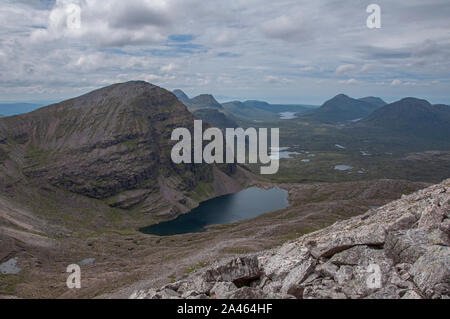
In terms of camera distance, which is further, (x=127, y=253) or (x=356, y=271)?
(x=127, y=253)

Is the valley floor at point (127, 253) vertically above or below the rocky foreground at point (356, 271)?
below

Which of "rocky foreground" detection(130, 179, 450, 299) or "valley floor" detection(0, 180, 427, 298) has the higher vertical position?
"rocky foreground" detection(130, 179, 450, 299)

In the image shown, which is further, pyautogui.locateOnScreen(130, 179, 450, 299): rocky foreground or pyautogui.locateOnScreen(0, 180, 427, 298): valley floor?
pyautogui.locateOnScreen(0, 180, 427, 298): valley floor

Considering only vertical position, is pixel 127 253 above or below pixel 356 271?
below

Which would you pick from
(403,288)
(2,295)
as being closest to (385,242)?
(403,288)

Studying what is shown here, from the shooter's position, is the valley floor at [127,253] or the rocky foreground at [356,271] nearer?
the rocky foreground at [356,271]
